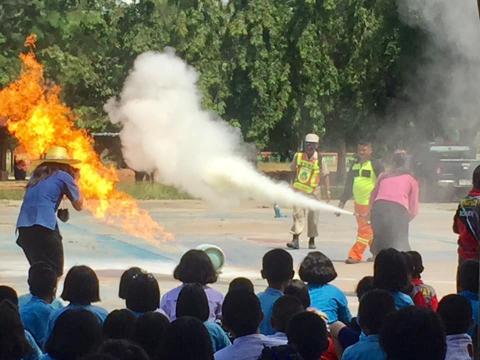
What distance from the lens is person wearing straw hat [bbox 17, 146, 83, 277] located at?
1022cm

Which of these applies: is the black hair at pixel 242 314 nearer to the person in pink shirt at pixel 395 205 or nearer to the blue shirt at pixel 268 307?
the blue shirt at pixel 268 307

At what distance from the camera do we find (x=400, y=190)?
1245 cm

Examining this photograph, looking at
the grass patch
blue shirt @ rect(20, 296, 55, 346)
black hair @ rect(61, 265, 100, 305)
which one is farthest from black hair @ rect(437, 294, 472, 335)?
the grass patch

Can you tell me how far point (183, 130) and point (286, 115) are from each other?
2119 cm

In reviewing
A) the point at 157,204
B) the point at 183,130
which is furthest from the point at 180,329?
the point at 157,204

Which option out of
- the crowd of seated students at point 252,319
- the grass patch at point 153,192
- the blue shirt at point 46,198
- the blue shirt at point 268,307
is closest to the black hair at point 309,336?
the crowd of seated students at point 252,319

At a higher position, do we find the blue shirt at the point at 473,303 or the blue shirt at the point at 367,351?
the blue shirt at the point at 473,303

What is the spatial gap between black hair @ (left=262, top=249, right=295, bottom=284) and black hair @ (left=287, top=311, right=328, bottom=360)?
1712mm

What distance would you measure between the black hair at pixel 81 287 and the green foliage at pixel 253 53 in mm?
22289

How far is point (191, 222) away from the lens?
72.5 ft

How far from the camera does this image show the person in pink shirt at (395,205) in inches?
490

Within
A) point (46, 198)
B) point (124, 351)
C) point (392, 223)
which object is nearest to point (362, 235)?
point (392, 223)

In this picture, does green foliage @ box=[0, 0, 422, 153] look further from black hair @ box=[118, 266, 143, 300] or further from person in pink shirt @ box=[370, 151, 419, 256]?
black hair @ box=[118, 266, 143, 300]

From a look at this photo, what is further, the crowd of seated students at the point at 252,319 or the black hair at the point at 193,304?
the black hair at the point at 193,304
